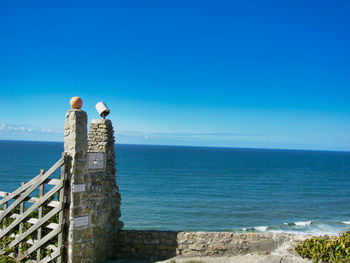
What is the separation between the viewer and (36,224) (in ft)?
25.2

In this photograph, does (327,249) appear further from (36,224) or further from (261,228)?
(261,228)

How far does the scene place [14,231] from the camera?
8.20 m

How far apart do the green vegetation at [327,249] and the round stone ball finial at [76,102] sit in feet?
21.2

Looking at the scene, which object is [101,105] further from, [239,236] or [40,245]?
[239,236]

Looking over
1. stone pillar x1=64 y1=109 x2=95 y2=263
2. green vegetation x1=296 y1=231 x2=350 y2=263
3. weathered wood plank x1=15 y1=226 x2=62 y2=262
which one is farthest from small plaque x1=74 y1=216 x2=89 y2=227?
green vegetation x1=296 y1=231 x2=350 y2=263

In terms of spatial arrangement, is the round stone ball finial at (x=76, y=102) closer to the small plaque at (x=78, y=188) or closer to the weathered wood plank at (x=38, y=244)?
the small plaque at (x=78, y=188)

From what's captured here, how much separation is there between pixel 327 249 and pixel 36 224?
22.5ft

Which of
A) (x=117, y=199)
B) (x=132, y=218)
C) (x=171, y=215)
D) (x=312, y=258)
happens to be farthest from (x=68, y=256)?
(x=171, y=215)

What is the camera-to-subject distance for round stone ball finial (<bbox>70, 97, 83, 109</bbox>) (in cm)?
769

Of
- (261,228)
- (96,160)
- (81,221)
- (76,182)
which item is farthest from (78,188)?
(261,228)

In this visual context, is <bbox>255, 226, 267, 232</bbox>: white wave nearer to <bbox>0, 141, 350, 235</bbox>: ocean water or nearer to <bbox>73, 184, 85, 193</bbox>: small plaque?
<bbox>0, 141, 350, 235</bbox>: ocean water

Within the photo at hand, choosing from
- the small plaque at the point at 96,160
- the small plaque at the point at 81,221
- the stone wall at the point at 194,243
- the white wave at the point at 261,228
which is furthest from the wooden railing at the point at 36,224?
the white wave at the point at 261,228

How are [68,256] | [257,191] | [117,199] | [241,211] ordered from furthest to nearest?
[257,191]
[241,211]
[117,199]
[68,256]

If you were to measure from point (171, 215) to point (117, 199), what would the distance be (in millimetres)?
21234
